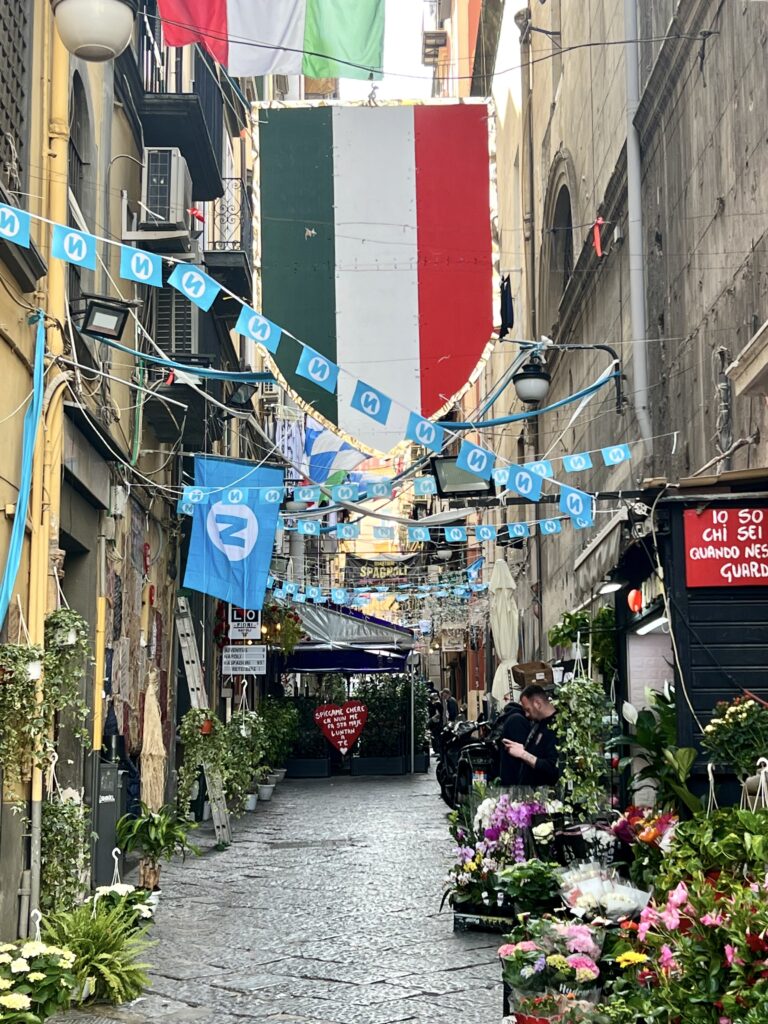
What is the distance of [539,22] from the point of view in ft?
86.3

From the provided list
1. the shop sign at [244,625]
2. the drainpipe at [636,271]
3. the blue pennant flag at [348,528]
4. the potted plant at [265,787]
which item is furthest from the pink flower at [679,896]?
the potted plant at [265,787]

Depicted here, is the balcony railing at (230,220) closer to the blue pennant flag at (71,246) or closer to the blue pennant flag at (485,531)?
the blue pennant flag at (485,531)

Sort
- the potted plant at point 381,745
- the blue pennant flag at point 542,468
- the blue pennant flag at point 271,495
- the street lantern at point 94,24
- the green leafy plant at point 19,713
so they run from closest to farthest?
1. the street lantern at point 94,24
2. the green leafy plant at point 19,713
3. the blue pennant flag at point 542,468
4. the blue pennant flag at point 271,495
5. the potted plant at point 381,745

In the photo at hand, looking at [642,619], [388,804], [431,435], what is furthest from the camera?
[388,804]

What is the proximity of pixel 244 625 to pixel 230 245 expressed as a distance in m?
6.56

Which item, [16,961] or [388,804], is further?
[388,804]

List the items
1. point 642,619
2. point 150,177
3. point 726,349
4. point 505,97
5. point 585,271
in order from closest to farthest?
point 642,619 → point 726,349 → point 150,177 → point 585,271 → point 505,97

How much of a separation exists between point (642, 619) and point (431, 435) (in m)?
2.19

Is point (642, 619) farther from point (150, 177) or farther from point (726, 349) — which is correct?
point (150, 177)

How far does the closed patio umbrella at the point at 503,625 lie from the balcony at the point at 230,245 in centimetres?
557

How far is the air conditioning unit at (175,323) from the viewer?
54.5 ft

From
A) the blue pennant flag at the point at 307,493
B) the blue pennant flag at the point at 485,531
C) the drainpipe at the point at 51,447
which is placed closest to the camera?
the drainpipe at the point at 51,447

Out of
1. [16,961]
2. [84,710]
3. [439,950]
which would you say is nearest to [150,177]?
[84,710]

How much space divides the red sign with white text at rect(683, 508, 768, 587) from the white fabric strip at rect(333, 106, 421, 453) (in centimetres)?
498
